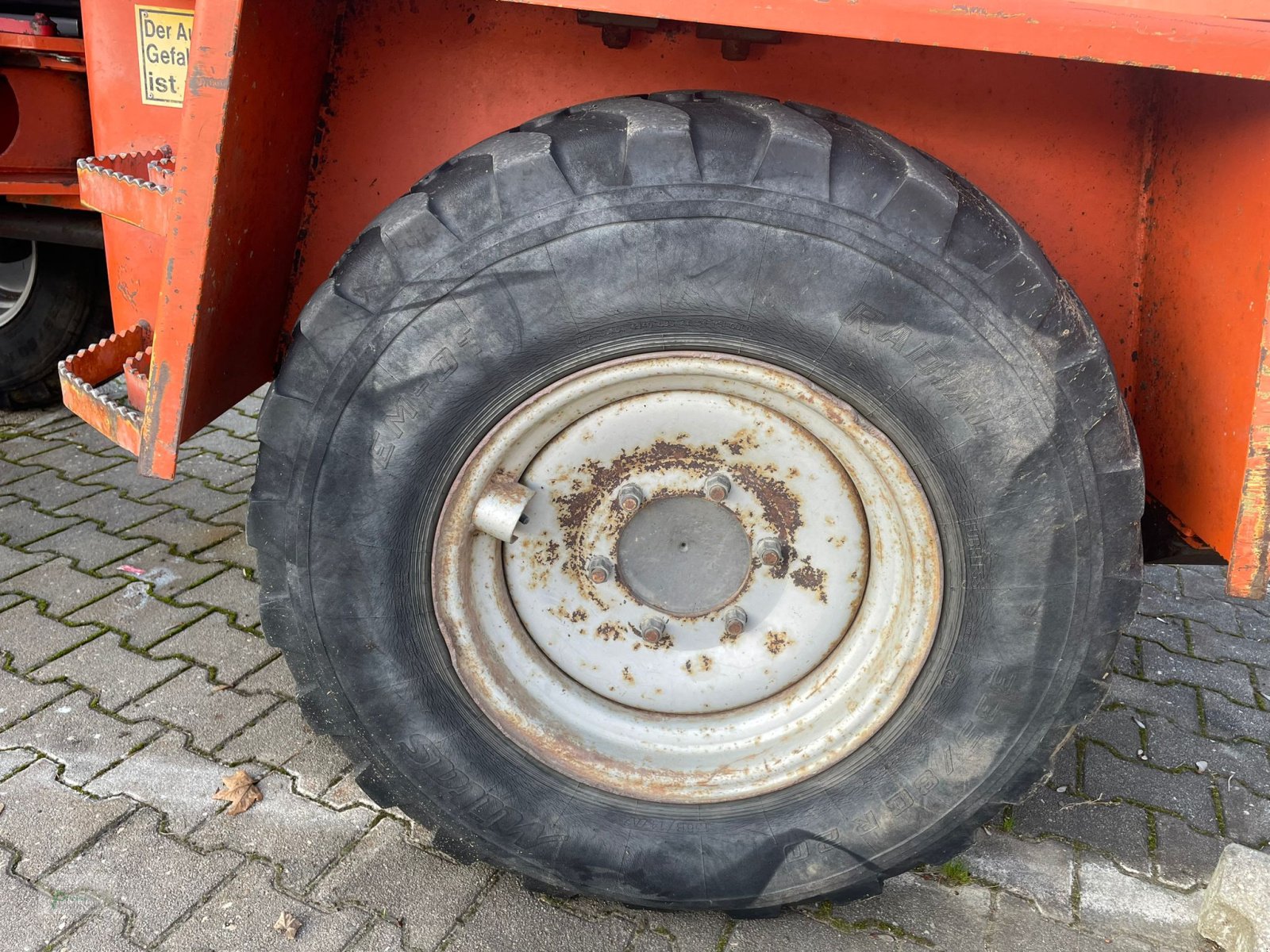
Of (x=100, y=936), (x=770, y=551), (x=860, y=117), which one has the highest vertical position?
(x=860, y=117)

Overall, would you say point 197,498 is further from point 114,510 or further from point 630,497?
point 630,497

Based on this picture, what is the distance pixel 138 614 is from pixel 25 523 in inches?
35.2

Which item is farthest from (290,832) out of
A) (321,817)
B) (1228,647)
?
(1228,647)

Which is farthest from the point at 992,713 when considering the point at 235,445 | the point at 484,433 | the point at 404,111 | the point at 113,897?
the point at 235,445

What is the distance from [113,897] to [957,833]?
5.61ft

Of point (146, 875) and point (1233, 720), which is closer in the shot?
point (146, 875)

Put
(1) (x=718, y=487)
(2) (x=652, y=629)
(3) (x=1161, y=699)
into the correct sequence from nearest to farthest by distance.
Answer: (1) (x=718, y=487)
(2) (x=652, y=629)
(3) (x=1161, y=699)

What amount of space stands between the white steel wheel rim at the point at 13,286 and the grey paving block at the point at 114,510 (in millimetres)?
1096

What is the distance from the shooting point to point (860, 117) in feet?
5.84

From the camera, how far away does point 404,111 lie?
1.92m

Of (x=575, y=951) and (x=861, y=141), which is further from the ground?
(x=861, y=141)

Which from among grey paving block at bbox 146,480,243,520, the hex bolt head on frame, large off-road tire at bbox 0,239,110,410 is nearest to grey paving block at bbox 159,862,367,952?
the hex bolt head on frame

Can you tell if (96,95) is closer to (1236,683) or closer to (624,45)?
(624,45)

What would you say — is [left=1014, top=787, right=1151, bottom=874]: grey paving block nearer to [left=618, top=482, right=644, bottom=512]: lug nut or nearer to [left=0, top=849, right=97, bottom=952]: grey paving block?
[left=618, top=482, right=644, bottom=512]: lug nut
